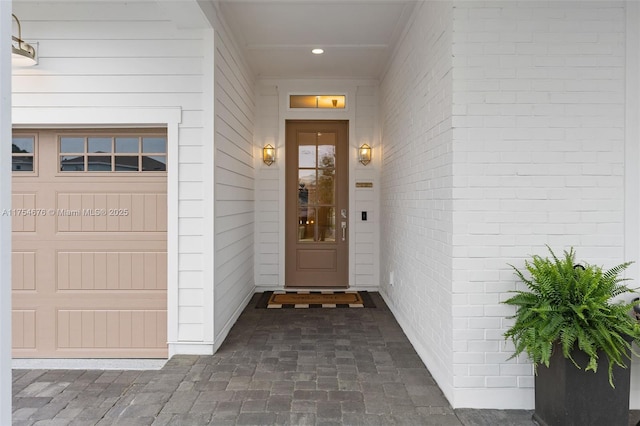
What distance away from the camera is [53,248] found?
11.0ft

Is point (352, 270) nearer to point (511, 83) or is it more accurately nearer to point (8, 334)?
point (511, 83)

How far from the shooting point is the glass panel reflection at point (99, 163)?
3.35 m

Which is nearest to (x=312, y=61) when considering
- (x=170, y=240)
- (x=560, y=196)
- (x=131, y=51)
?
(x=131, y=51)

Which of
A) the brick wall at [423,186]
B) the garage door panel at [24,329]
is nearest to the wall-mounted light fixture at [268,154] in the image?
the brick wall at [423,186]

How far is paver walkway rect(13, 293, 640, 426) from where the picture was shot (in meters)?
2.22

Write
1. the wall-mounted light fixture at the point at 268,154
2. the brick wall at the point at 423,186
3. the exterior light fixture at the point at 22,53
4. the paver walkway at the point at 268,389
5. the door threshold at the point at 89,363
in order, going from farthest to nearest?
1. the wall-mounted light fixture at the point at 268,154
2. the door threshold at the point at 89,363
3. the exterior light fixture at the point at 22,53
4. the brick wall at the point at 423,186
5. the paver walkway at the point at 268,389

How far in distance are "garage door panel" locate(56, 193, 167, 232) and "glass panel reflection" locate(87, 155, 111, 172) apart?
22cm

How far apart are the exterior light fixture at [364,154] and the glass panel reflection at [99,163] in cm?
300

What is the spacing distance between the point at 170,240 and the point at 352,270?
2.72 m

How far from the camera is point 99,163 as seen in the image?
3.35m

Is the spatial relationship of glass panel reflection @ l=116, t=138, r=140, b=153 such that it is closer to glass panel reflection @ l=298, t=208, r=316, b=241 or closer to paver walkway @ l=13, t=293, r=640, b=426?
paver walkway @ l=13, t=293, r=640, b=426

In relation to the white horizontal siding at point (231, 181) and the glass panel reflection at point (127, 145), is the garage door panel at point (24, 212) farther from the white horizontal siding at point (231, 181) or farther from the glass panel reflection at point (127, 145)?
the white horizontal siding at point (231, 181)

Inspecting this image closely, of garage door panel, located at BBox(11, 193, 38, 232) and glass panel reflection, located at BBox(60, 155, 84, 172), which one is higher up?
glass panel reflection, located at BBox(60, 155, 84, 172)

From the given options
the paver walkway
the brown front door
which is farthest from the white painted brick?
the brown front door
